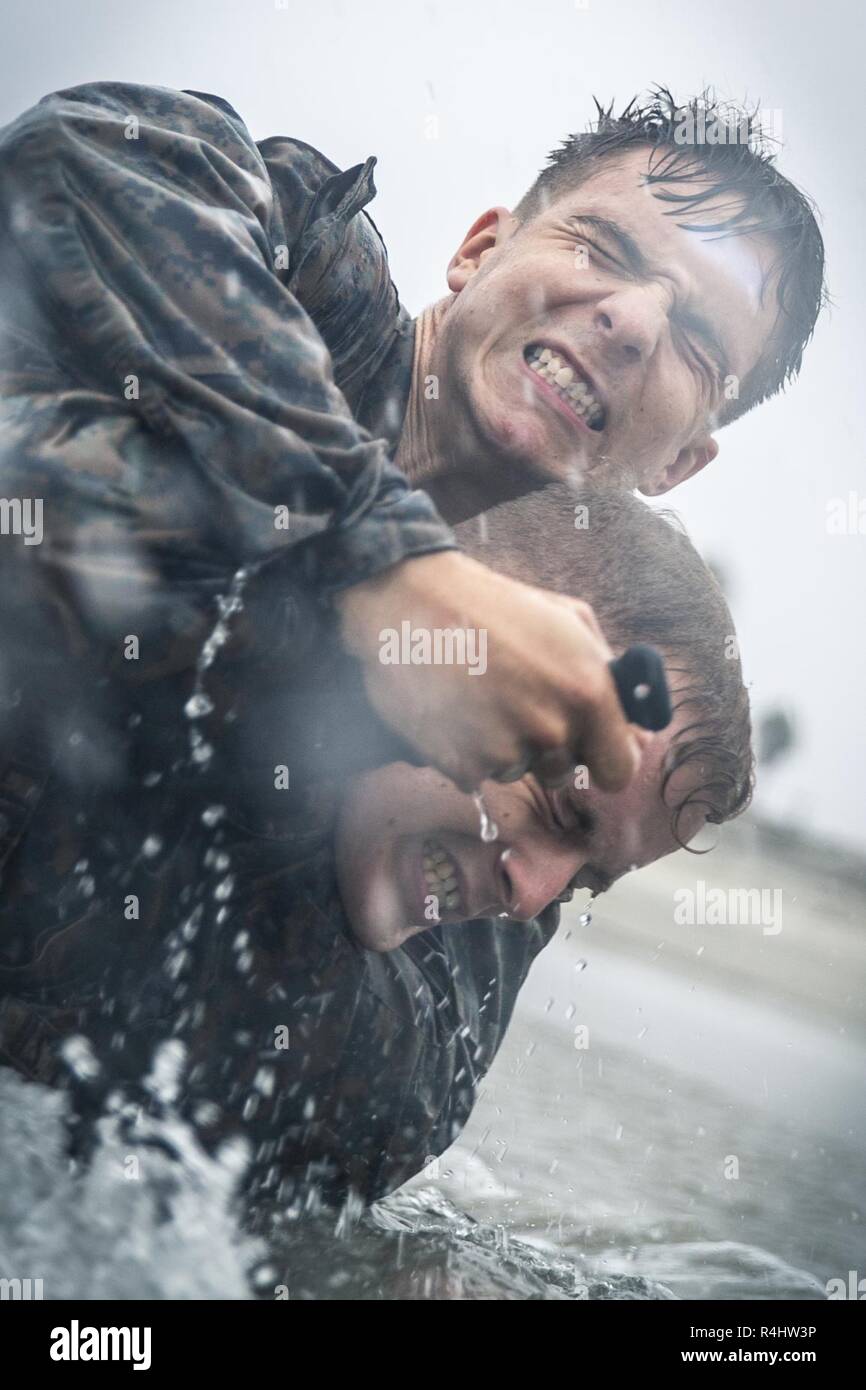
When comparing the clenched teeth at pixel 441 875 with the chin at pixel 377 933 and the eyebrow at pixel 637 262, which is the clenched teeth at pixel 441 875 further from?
the eyebrow at pixel 637 262

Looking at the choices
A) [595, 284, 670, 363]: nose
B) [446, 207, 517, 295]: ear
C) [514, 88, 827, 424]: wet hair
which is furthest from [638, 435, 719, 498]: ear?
[446, 207, 517, 295]: ear

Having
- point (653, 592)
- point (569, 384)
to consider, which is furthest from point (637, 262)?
point (653, 592)

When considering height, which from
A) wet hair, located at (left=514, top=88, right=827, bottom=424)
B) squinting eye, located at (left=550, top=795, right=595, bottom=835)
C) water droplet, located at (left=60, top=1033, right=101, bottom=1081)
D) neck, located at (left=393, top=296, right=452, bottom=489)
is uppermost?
wet hair, located at (left=514, top=88, right=827, bottom=424)

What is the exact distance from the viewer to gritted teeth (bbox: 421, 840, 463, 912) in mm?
1948

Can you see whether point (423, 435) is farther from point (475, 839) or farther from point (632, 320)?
point (475, 839)

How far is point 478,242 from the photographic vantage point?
2977 millimetres

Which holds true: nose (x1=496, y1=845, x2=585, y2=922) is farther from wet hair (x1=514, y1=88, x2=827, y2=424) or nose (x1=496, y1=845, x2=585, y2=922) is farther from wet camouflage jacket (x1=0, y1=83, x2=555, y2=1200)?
wet hair (x1=514, y1=88, x2=827, y2=424)

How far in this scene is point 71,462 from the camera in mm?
1435

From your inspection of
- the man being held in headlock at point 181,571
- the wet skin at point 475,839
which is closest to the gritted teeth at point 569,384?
the man being held in headlock at point 181,571

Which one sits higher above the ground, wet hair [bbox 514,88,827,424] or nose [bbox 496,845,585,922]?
wet hair [bbox 514,88,827,424]

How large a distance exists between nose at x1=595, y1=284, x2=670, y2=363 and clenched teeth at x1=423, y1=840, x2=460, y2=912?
3.47 ft

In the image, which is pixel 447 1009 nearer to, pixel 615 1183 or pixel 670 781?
pixel 670 781

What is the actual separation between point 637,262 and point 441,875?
1.29 meters

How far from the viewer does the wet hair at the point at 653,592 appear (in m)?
2.01
